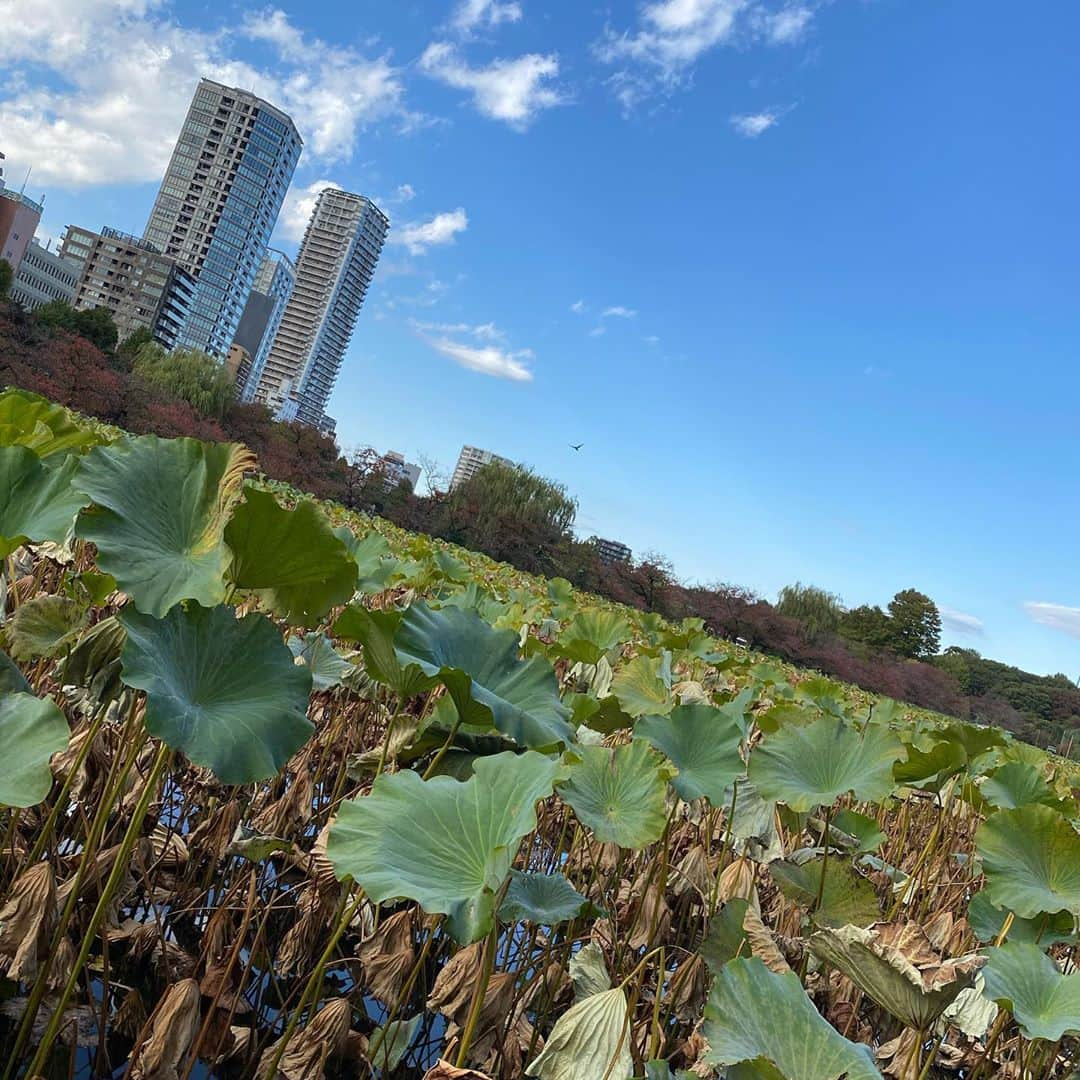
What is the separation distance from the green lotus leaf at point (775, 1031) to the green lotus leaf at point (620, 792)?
0.33 metres

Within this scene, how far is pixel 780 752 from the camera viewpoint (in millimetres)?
1486

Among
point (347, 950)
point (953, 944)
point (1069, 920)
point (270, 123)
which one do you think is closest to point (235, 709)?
point (347, 950)

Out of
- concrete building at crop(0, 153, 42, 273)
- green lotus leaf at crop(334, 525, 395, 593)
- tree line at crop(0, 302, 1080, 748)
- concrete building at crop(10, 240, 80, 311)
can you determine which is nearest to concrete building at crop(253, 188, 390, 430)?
concrete building at crop(10, 240, 80, 311)

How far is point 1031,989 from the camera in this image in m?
1.06

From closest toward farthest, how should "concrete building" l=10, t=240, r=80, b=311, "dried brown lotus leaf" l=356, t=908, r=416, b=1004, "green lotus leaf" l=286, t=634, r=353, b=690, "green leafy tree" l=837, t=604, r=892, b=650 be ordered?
"dried brown lotus leaf" l=356, t=908, r=416, b=1004
"green lotus leaf" l=286, t=634, r=353, b=690
"green leafy tree" l=837, t=604, r=892, b=650
"concrete building" l=10, t=240, r=80, b=311

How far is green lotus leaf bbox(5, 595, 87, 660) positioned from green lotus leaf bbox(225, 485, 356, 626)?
1.18 ft

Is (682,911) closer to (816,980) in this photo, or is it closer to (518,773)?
(816,980)

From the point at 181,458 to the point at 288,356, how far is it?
122 m

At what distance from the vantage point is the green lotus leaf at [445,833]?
2.43 ft

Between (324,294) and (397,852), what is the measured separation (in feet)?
397

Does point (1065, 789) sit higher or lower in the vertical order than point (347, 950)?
higher

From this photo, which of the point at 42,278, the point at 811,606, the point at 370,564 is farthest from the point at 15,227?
Result: the point at 370,564

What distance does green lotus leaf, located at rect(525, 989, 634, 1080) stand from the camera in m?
0.86

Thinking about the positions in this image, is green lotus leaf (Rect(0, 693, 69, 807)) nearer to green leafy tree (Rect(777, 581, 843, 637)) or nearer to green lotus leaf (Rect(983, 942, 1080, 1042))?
green lotus leaf (Rect(983, 942, 1080, 1042))
